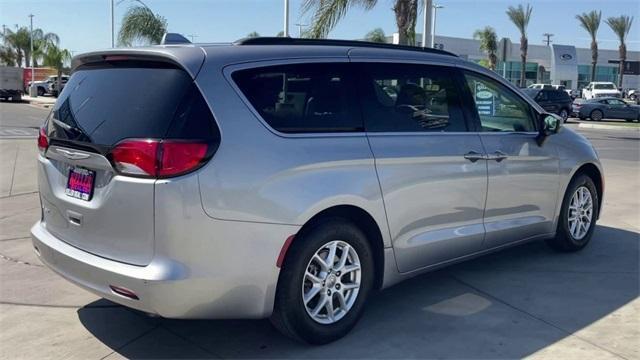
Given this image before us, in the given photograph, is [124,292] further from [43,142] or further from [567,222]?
[567,222]

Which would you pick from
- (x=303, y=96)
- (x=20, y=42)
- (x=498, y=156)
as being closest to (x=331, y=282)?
(x=303, y=96)

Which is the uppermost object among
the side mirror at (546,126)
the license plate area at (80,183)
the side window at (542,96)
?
the side window at (542,96)

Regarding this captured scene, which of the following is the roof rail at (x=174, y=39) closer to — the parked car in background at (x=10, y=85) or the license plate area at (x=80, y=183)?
the license plate area at (x=80, y=183)

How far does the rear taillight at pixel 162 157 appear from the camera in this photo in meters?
3.24

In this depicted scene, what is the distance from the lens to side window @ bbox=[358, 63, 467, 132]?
4.21m

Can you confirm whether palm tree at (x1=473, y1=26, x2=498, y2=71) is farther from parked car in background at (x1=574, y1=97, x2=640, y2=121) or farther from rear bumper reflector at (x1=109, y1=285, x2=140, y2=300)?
rear bumper reflector at (x1=109, y1=285, x2=140, y2=300)

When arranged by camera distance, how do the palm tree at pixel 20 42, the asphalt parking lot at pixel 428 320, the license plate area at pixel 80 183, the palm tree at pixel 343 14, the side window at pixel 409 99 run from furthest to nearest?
the palm tree at pixel 20 42
the palm tree at pixel 343 14
the side window at pixel 409 99
the asphalt parking lot at pixel 428 320
the license plate area at pixel 80 183

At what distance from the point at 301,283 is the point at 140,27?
29.8 metres

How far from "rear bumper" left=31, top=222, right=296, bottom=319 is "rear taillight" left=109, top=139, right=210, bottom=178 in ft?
1.53

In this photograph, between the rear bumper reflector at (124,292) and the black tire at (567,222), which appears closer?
the rear bumper reflector at (124,292)

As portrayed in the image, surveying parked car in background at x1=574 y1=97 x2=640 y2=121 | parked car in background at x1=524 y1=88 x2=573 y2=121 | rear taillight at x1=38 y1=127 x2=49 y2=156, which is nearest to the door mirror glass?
rear taillight at x1=38 y1=127 x2=49 y2=156

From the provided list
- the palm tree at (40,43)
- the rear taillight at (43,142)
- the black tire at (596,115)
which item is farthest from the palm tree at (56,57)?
the rear taillight at (43,142)

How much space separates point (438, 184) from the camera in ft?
14.6

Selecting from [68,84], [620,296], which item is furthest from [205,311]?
[620,296]
